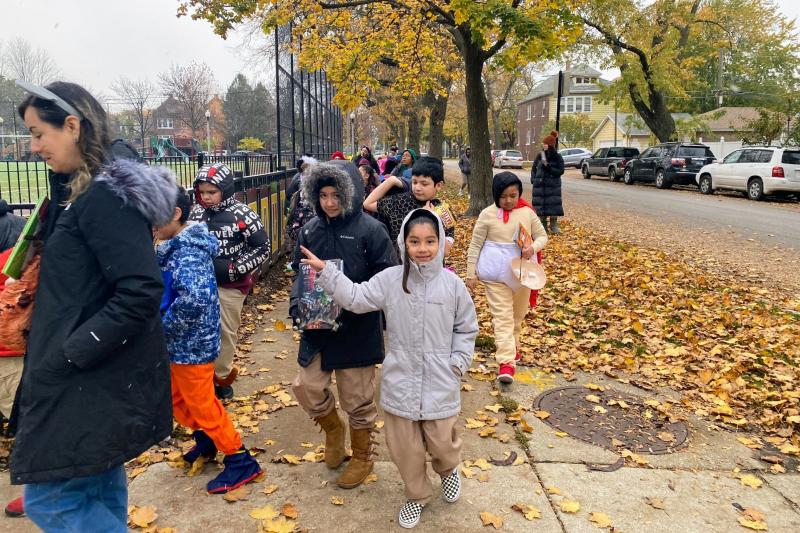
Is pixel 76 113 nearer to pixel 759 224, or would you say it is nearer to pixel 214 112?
pixel 759 224

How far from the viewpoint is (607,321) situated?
6.76m

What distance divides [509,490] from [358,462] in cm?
85

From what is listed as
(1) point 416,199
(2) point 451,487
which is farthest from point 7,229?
(2) point 451,487

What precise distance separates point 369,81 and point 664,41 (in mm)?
17950

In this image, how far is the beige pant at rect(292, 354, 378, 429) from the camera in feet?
11.0

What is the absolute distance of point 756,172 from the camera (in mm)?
19422

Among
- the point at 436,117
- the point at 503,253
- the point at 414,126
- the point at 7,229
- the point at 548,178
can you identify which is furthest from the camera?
the point at 414,126

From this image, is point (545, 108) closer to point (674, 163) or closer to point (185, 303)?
point (674, 163)

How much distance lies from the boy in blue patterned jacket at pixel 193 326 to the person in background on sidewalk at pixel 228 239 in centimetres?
89

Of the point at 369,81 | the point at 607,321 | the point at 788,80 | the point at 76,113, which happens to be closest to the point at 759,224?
the point at 607,321

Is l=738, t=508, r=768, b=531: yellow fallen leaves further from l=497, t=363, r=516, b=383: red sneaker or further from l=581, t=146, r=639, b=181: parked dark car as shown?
l=581, t=146, r=639, b=181: parked dark car

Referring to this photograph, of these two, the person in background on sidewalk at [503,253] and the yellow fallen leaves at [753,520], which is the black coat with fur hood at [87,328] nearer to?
the yellow fallen leaves at [753,520]

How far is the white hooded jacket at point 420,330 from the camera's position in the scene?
3006 mm

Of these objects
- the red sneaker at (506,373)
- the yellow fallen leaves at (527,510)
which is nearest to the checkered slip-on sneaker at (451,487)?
the yellow fallen leaves at (527,510)
